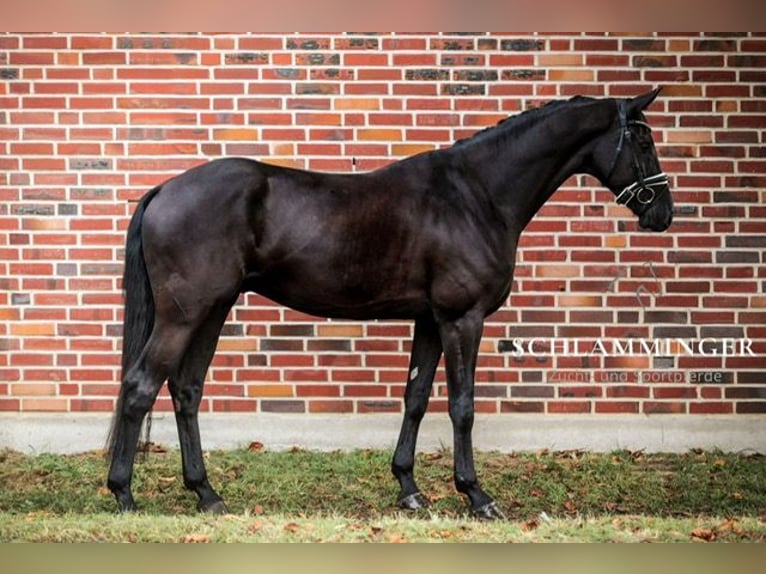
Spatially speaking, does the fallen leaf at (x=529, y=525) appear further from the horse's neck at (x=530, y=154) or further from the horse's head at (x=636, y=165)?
the horse's head at (x=636, y=165)

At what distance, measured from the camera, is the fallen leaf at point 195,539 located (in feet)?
14.0

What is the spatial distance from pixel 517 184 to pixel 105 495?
8.93ft

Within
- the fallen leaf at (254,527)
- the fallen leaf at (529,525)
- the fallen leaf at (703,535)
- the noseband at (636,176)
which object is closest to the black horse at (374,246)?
the noseband at (636,176)

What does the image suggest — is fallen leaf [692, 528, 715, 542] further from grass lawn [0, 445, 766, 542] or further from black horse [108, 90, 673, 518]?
black horse [108, 90, 673, 518]

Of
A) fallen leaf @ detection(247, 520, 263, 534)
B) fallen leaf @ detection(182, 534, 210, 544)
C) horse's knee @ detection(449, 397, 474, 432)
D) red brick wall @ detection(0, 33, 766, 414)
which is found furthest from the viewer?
red brick wall @ detection(0, 33, 766, 414)

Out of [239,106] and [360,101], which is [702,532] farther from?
[239,106]

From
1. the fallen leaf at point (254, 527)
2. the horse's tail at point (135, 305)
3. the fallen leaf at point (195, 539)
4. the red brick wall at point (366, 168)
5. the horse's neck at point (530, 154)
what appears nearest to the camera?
the fallen leaf at point (195, 539)

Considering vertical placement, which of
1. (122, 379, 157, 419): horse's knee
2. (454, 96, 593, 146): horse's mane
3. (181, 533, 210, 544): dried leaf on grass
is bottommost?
(181, 533, 210, 544): dried leaf on grass

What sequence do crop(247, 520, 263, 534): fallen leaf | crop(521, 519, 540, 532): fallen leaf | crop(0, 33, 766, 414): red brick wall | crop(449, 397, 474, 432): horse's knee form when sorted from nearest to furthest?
crop(247, 520, 263, 534): fallen leaf < crop(521, 519, 540, 532): fallen leaf < crop(449, 397, 474, 432): horse's knee < crop(0, 33, 766, 414): red brick wall

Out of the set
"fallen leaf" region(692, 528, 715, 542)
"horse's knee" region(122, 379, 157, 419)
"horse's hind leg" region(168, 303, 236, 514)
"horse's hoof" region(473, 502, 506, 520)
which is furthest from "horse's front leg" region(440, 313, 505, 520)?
"horse's knee" region(122, 379, 157, 419)

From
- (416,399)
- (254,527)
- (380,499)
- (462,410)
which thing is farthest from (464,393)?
(254,527)

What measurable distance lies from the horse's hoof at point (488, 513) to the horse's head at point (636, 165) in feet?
5.39

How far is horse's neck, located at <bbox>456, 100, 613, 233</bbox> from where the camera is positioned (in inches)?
194

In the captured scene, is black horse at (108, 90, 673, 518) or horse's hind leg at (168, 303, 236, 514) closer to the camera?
black horse at (108, 90, 673, 518)
